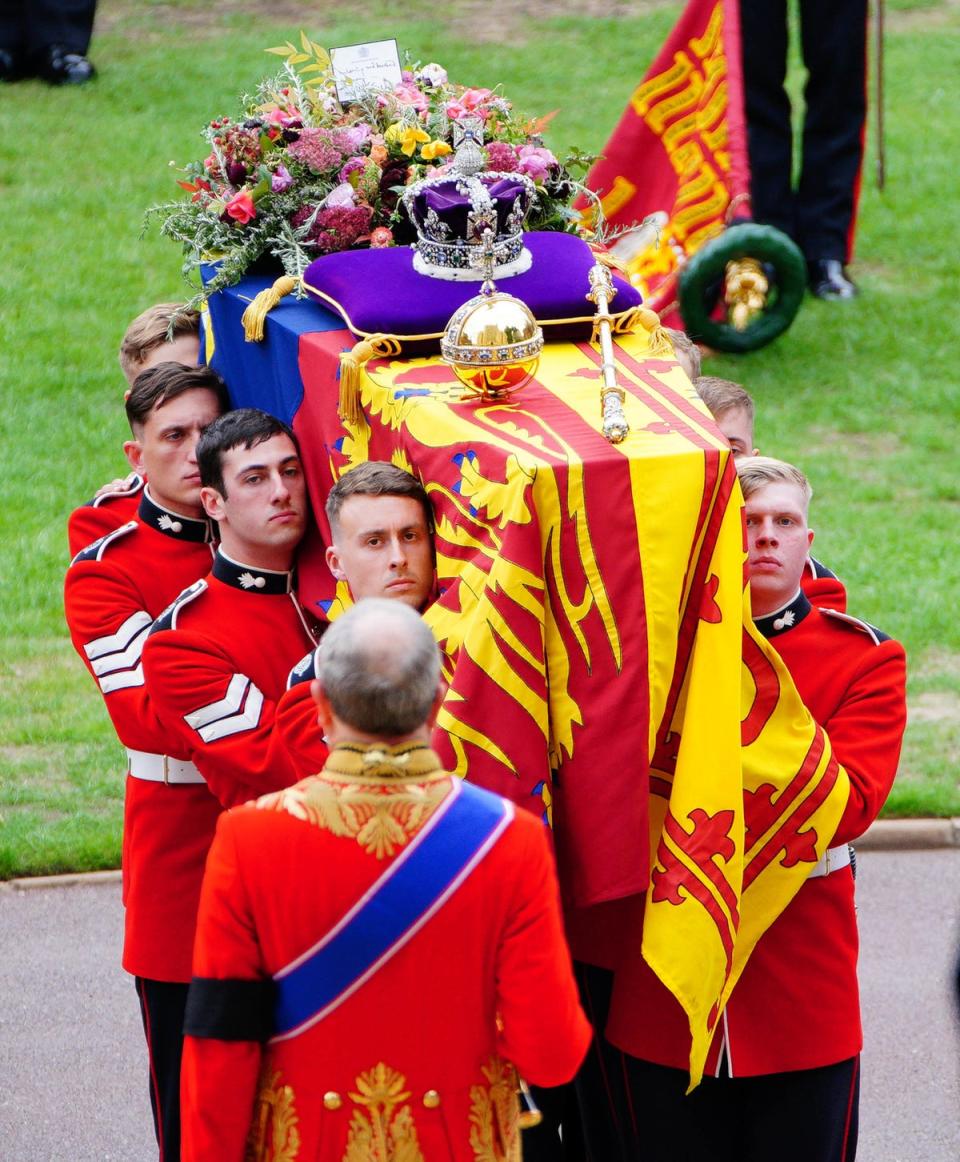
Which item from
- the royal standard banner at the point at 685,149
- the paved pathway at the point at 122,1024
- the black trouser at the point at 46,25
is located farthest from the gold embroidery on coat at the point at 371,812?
the black trouser at the point at 46,25

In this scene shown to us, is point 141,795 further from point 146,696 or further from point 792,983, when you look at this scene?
point 792,983

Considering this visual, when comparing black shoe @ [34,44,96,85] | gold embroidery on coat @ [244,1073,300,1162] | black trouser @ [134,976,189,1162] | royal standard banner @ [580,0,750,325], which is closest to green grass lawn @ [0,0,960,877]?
black shoe @ [34,44,96,85]

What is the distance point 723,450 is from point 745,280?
233 inches

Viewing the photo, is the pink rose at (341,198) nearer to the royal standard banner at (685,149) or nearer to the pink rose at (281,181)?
the pink rose at (281,181)

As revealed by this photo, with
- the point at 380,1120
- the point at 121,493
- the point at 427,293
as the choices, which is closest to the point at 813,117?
the point at 121,493

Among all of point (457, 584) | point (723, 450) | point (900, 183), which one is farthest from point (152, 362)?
point (900, 183)

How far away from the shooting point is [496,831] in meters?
2.58

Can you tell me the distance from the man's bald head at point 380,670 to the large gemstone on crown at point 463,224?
1.24 metres

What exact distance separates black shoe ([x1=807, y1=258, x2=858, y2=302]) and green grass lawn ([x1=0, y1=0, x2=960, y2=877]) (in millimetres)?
143

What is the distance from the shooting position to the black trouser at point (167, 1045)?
12.4 feet

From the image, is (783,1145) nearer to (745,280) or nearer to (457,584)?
(457,584)

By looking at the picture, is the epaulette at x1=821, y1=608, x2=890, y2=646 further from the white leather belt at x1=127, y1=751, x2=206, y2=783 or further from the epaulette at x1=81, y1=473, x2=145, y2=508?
the epaulette at x1=81, y1=473, x2=145, y2=508

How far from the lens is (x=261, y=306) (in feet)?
12.9

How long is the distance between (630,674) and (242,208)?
5.43ft
